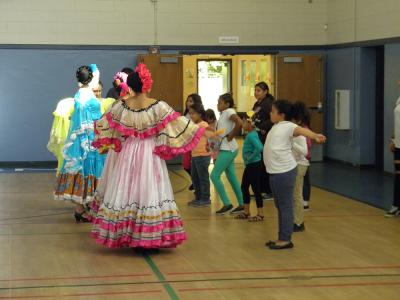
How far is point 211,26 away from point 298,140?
330 inches

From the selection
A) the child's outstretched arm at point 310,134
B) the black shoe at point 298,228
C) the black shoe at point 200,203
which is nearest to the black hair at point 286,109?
the child's outstretched arm at point 310,134

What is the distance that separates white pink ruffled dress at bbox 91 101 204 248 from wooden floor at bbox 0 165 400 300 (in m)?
0.22

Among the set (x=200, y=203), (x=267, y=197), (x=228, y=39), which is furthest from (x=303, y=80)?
(x=200, y=203)

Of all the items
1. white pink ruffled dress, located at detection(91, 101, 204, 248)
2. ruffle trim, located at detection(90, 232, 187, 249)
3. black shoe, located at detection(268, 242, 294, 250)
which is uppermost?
white pink ruffled dress, located at detection(91, 101, 204, 248)

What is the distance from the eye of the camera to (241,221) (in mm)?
10102

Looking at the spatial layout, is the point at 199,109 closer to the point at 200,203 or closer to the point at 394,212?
the point at 200,203

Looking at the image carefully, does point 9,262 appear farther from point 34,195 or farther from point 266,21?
point 266,21

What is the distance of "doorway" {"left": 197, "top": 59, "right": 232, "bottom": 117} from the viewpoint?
23.9 m

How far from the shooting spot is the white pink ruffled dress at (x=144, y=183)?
8.02 m

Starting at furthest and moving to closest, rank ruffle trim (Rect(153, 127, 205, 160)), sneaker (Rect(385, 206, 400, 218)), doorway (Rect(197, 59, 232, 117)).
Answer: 1. doorway (Rect(197, 59, 232, 117))
2. sneaker (Rect(385, 206, 400, 218))
3. ruffle trim (Rect(153, 127, 205, 160))

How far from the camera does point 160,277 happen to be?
23.8ft

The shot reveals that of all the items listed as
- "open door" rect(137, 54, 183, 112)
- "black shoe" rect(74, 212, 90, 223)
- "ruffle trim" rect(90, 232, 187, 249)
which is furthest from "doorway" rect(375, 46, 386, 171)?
"ruffle trim" rect(90, 232, 187, 249)

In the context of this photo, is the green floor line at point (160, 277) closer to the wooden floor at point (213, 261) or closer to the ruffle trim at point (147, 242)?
the wooden floor at point (213, 261)

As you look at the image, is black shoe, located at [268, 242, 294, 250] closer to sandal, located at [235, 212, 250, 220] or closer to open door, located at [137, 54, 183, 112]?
sandal, located at [235, 212, 250, 220]
